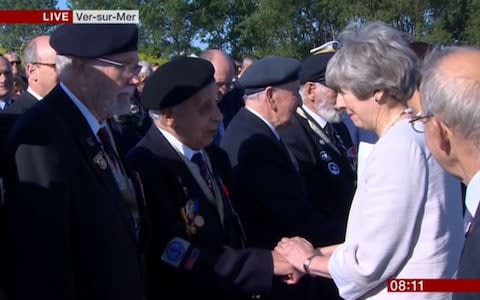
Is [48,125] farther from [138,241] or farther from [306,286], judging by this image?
[306,286]

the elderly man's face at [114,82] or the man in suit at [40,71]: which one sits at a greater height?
the elderly man's face at [114,82]

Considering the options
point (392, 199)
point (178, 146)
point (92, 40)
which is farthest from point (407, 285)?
point (92, 40)

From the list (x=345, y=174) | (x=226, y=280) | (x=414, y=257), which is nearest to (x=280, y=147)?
(x=345, y=174)

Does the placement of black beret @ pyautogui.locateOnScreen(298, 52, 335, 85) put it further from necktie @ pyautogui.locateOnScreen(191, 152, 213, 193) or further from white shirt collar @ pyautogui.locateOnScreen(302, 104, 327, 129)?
necktie @ pyautogui.locateOnScreen(191, 152, 213, 193)

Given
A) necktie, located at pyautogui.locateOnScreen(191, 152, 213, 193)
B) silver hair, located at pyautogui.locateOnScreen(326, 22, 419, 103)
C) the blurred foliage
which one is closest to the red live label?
necktie, located at pyautogui.locateOnScreen(191, 152, 213, 193)

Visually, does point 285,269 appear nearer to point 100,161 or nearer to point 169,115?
point 169,115

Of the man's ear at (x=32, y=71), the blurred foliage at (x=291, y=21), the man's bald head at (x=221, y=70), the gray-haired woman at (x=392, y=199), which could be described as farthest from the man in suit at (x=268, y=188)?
the blurred foliage at (x=291, y=21)

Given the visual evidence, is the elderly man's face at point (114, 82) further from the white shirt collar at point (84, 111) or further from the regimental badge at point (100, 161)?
the regimental badge at point (100, 161)

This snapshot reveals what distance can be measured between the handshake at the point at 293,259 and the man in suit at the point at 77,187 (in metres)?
0.70

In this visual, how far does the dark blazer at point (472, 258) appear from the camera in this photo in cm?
180

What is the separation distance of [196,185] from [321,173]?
61.8 inches

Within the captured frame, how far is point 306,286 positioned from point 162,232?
4.46ft

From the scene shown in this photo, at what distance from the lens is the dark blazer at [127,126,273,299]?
3244 millimetres

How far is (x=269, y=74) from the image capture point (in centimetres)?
452
